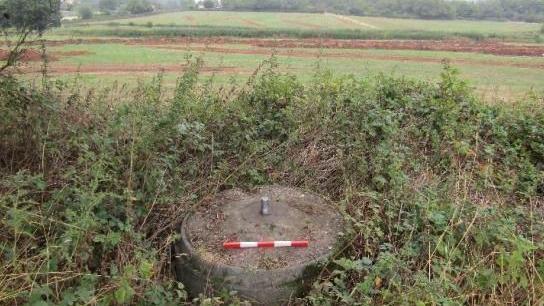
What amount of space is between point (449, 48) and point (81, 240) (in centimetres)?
4004

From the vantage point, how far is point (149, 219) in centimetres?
400

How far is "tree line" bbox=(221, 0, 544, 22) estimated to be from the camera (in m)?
73.4

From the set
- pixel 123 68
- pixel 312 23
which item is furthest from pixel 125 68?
pixel 312 23

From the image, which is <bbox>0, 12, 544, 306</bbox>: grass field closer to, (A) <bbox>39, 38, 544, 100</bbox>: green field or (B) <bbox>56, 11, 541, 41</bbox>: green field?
(A) <bbox>39, 38, 544, 100</bbox>: green field

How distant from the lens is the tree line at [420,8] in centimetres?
7344

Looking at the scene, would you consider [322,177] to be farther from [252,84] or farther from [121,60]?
[121,60]

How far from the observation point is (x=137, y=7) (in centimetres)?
7119

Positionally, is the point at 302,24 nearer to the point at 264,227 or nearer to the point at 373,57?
the point at 373,57

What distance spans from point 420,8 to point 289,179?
76785mm

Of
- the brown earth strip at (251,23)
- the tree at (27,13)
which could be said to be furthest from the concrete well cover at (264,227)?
the brown earth strip at (251,23)

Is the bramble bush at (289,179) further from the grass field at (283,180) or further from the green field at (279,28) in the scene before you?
the green field at (279,28)

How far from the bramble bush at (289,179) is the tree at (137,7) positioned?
69420 millimetres

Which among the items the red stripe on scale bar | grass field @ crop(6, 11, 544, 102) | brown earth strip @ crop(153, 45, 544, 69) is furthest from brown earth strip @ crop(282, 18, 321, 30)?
the red stripe on scale bar

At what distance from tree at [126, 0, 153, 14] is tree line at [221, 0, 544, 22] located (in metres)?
14.0
